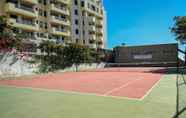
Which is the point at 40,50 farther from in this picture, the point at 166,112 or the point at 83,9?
the point at 83,9

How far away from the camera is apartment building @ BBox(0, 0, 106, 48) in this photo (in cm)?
3138

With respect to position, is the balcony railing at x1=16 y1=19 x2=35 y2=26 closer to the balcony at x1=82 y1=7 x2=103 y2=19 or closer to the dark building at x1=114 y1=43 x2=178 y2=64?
the balcony at x1=82 y1=7 x2=103 y2=19

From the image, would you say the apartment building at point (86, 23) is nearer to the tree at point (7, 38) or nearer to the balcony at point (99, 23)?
the balcony at point (99, 23)

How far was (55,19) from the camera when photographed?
4003 cm

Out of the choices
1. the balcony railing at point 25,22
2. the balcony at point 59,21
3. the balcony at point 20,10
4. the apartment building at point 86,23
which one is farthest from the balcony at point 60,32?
the balcony at point 20,10

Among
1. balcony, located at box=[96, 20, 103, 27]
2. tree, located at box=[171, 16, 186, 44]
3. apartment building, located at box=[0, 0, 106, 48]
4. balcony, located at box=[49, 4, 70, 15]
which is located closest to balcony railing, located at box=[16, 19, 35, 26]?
apartment building, located at box=[0, 0, 106, 48]

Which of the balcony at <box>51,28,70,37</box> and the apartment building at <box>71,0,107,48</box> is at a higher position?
the apartment building at <box>71,0,107,48</box>

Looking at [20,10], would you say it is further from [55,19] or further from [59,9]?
[59,9]

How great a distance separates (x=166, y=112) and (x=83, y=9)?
4605cm

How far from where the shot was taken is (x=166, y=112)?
19.9ft

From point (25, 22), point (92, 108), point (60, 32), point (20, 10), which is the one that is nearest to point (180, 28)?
point (60, 32)

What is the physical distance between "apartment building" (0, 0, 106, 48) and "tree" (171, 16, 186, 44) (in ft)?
58.9

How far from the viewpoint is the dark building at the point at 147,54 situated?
4172cm

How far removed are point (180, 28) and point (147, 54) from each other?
53.1 feet
